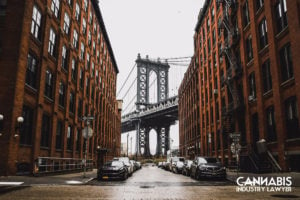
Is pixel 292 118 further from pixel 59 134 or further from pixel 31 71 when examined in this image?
pixel 59 134

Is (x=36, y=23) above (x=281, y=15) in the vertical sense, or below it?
below

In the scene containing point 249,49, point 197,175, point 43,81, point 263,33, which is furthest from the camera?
point 249,49

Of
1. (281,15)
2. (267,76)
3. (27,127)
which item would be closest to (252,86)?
(267,76)

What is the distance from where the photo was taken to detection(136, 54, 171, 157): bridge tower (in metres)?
114

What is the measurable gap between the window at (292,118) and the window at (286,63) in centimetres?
171

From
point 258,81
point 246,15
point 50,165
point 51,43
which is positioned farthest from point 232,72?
point 50,165

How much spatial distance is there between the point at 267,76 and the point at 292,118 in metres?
5.17

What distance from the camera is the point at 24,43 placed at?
18266 mm

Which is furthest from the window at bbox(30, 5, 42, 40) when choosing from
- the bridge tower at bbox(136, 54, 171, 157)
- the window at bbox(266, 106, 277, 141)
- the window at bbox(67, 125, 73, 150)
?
the bridge tower at bbox(136, 54, 171, 157)

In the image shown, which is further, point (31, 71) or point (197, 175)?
point (31, 71)

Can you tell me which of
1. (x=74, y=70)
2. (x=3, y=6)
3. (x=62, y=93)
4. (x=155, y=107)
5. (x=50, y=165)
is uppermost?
(x=155, y=107)

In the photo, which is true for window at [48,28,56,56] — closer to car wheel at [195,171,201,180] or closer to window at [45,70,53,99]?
window at [45,70,53,99]

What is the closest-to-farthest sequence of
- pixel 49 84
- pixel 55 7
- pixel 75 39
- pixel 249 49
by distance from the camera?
pixel 49 84
pixel 55 7
pixel 249 49
pixel 75 39

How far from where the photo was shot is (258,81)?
24.2 metres
